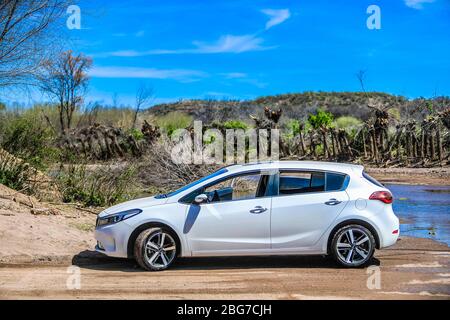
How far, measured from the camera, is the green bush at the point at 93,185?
1653 centimetres

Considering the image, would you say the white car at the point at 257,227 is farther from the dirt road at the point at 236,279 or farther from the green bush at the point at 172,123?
the green bush at the point at 172,123

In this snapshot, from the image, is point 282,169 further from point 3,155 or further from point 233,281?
point 3,155

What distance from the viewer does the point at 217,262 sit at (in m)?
10.9

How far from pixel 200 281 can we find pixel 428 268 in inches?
135

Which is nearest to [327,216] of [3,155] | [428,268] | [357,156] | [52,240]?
[428,268]

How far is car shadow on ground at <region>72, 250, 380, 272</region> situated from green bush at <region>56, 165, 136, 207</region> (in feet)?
16.5

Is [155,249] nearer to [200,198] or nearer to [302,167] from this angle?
[200,198]

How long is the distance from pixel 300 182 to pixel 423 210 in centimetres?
809

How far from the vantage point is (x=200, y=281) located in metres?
9.30

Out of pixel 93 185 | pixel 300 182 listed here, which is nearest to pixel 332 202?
pixel 300 182

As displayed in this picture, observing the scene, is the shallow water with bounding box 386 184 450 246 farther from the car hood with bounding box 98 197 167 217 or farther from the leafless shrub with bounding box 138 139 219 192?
the leafless shrub with bounding box 138 139 219 192

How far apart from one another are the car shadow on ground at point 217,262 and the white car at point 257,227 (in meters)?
0.29

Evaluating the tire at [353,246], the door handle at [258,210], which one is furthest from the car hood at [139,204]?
the tire at [353,246]

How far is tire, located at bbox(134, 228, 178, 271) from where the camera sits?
32.8 feet
